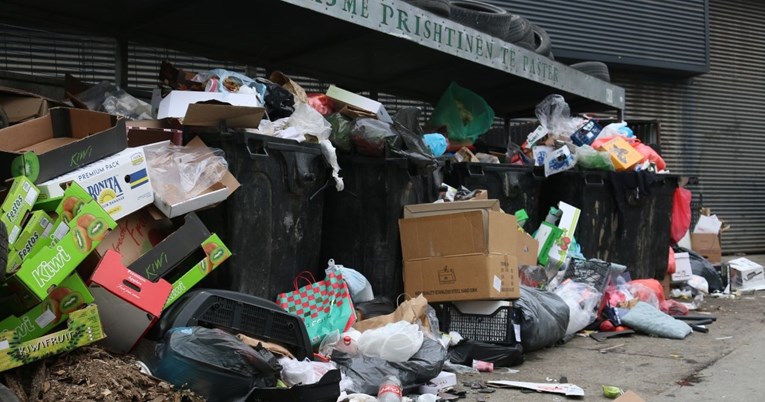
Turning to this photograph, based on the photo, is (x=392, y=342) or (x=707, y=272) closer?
(x=392, y=342)

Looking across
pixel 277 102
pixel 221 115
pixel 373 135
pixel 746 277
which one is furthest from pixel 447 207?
pixel 746 277

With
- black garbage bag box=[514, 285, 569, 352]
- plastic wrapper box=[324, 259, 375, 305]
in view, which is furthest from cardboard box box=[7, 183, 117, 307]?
Answer: black garbage bag box=[514, 285, 569, 352]

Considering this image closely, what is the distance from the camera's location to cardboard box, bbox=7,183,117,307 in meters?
2.93

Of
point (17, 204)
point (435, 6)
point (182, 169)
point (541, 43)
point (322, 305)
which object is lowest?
point (322, 305)

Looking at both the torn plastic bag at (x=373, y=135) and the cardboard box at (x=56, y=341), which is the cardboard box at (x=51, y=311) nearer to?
the cardboard box at (x=56, y=341)

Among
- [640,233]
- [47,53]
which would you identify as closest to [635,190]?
[640,233]

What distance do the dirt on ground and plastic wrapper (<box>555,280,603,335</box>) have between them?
140 inches

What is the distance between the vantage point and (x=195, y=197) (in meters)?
4.03

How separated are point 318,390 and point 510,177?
4.03 meters

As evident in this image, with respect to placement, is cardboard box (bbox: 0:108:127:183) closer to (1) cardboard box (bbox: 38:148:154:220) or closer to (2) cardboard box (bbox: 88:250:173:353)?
(1) cardboard box (bbox: 38:148:154:220)

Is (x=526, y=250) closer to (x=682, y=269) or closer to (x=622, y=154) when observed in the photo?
(x=622, y=154)

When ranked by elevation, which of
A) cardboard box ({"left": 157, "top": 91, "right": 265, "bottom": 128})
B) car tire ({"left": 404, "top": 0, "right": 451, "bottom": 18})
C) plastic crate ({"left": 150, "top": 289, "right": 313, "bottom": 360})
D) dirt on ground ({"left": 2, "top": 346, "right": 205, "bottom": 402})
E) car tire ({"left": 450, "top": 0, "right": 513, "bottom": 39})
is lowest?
dirt on ground ({"left": 2, "top": 346, "right": 205, "bottom": 402})

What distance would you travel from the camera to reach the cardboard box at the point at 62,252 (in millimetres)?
2929

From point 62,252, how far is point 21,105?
1.48 meters
